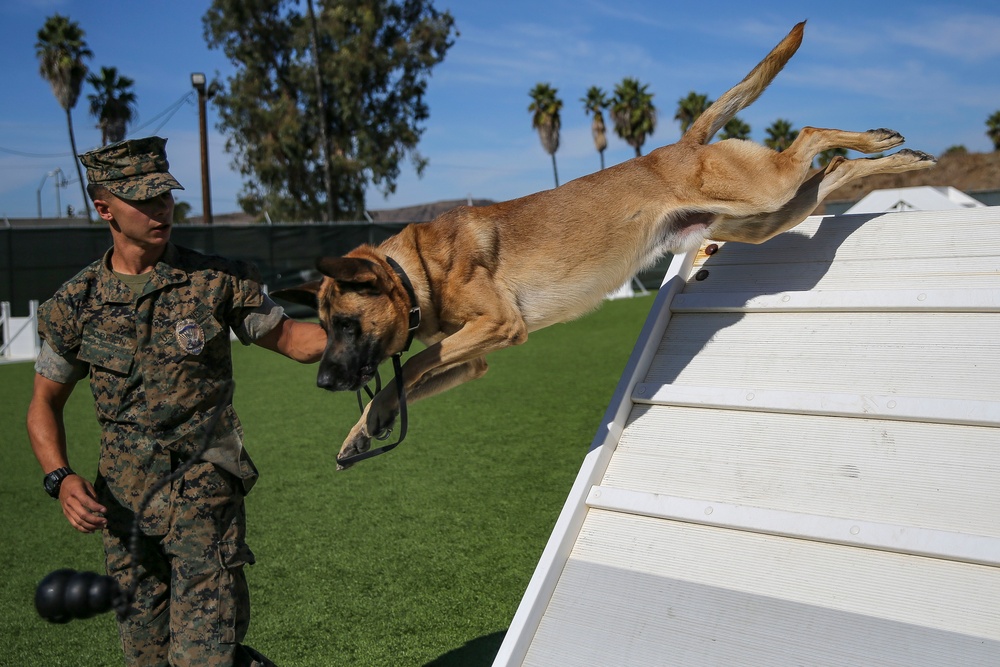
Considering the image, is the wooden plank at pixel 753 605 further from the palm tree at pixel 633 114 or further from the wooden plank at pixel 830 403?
the palm tree at pixel 633 114

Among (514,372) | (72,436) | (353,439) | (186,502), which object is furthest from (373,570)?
(514,372)

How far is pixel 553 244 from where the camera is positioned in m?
3.41

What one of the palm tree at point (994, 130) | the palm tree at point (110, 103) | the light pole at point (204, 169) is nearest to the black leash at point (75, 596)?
the light pole at point (204, 169)

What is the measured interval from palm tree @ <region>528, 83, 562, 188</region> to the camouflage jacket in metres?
40.3

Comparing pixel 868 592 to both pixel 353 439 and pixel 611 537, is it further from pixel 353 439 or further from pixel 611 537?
pixel 353 439

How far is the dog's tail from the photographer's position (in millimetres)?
3832

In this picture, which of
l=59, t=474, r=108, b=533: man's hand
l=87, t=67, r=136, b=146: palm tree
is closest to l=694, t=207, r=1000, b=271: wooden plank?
l=59, t=474, r=108, b=533: man's hand

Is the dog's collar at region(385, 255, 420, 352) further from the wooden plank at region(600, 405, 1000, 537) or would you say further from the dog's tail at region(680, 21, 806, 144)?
the dog's tail at region(680, 21, 806, 144)

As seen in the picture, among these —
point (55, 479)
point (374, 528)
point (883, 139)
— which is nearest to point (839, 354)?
point (883, 139)

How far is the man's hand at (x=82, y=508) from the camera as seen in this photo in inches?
90.8

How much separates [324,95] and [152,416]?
29.0 meters

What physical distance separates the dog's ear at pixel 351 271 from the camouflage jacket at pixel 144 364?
0.37 metres

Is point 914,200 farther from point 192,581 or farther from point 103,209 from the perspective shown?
point 192,581

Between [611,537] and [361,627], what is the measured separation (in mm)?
1576
